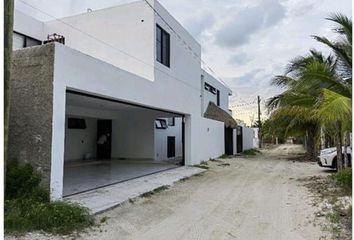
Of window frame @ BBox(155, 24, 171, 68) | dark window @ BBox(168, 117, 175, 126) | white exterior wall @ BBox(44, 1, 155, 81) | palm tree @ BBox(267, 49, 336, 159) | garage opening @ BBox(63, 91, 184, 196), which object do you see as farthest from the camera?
dark window @ BBox(168, 117, 175, 126)

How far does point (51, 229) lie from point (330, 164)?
12.5 m

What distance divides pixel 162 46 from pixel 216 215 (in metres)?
8.85

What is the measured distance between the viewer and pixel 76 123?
775 inches

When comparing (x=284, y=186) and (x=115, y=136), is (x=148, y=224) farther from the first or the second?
(x=115, y=136)

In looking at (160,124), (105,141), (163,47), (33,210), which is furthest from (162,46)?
(33,210)

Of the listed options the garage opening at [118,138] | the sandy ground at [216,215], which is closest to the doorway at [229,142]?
the garage opening at [118,138]

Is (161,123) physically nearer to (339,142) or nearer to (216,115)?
(216,115)

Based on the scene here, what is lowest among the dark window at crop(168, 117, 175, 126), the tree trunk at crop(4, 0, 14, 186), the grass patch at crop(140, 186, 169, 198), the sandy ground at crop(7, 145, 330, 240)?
the sandy ground at crop(7, 145, 330, 240)

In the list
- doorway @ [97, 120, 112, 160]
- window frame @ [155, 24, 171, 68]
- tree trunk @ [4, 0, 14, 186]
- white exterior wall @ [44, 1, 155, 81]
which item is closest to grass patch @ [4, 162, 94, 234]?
tree trunk @ [4, 0, 14, 186]

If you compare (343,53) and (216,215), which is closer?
(216,215)

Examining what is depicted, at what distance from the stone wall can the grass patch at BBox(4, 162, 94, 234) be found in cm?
26

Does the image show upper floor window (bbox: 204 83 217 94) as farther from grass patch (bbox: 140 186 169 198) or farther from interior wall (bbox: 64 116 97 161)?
grass patch (bbox: 140 186 169 198)

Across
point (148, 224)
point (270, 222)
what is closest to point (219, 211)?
point (270, 222)

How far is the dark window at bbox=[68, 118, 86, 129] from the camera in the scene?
1920 centimetres
